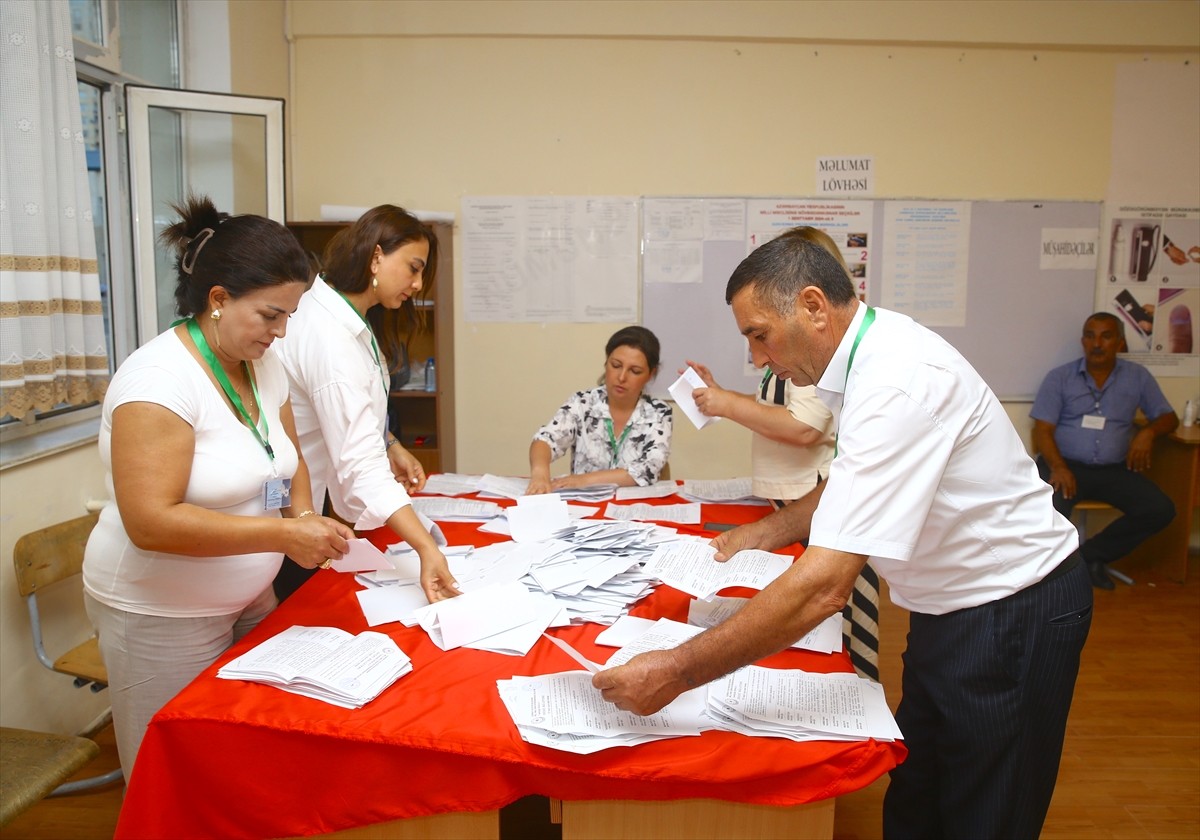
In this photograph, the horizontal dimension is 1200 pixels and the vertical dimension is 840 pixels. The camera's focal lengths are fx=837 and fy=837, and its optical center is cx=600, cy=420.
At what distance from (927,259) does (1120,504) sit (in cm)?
163

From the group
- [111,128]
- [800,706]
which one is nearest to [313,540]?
[800,706]

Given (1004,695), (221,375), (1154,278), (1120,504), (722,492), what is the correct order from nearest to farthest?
(1004,695)
(221,375)
(722,492)
(1120,504)
(1154,278)

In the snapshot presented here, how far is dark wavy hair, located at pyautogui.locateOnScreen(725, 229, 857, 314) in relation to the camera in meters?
1.37

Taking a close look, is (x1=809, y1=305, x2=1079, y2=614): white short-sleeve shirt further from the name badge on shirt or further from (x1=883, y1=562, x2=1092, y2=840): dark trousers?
the name badge on shirt

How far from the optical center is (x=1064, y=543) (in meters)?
1.47

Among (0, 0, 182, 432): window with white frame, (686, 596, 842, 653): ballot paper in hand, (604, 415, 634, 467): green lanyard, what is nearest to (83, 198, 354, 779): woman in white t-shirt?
(686, 596, 842, 653): ballot paper in hand

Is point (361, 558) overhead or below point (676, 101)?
below

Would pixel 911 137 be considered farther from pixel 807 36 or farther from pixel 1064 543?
pixel 1064 543

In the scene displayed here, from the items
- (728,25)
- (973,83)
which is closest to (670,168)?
(728,25)

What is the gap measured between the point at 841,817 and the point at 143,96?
3525mm

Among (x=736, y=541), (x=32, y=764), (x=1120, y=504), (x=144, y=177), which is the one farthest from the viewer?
(x=1120, y=504)

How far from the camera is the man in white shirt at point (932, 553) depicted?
1.24m

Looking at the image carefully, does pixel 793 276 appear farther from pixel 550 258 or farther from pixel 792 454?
pixel 550 258

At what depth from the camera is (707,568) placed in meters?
1.83
